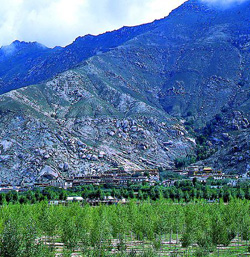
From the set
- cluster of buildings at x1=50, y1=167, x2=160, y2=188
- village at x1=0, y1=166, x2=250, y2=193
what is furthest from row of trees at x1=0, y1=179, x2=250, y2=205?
cluster of buildings at x1=50, y1=167, x2=160, y2=188

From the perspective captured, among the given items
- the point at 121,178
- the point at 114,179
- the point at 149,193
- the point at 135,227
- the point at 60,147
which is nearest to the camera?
the point at 135,227

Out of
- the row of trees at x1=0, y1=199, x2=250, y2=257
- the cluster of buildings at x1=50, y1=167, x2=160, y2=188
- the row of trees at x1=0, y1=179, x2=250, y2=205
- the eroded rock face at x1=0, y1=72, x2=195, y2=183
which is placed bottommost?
the row of trees at x1=0, y1=199, x2=250, y2=257

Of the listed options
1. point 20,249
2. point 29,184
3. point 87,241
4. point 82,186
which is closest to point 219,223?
point 87,241

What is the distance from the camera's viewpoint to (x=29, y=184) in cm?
15638

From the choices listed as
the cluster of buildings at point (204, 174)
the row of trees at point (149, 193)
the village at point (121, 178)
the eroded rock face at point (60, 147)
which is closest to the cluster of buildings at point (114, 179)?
the village at point (121, 178)

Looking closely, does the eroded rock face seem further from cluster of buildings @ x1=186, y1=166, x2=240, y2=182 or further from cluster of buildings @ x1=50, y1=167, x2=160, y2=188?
cluster of buildings @ x1=186, y1=166, x2=240, y2=182

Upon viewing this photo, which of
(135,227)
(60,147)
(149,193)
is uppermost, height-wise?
(60,147)

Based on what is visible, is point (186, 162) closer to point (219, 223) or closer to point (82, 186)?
point (82, 186)

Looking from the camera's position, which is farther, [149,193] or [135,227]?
[149,193]

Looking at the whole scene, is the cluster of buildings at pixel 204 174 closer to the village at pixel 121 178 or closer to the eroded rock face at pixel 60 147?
the village at pixel 121 178

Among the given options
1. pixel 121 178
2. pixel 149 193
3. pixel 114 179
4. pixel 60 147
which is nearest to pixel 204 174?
pixel 121 178

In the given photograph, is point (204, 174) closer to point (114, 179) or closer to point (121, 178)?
point (121, 178)

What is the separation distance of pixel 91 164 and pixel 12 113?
43.9m

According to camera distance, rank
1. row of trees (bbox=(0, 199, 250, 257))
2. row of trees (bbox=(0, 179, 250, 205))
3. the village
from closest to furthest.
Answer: row of trees (bbox=(0, 199, 250, 257)), row of trees (bbox=(0, 179, 250, 205)), the village
